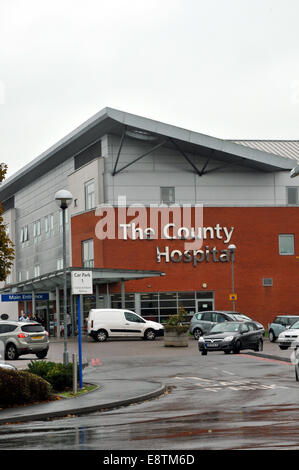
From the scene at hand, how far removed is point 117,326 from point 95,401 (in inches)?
1104

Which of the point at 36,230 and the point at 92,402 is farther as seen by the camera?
the point at 36,230

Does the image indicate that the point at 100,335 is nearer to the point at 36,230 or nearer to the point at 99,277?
the point at 99,277

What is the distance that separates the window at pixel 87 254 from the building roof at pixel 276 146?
17306mm

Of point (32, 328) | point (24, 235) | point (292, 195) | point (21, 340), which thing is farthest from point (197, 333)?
point (24, 235)

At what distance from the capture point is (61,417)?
14555 millimetres

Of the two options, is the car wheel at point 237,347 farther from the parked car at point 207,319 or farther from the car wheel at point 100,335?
the car wheel at point 100,335

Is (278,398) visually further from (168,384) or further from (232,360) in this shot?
(232,360)

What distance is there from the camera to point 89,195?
190 feet

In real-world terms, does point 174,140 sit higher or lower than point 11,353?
higher

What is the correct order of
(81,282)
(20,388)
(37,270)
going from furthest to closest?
(37,270) < (81,282) < (20,388)

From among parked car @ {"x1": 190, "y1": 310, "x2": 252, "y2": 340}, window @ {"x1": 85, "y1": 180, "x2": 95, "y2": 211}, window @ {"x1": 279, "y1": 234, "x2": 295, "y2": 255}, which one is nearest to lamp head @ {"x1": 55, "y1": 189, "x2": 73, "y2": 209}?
parked car @ {"x1": 190, "y1": 310, "x2": 252, "y2": 340}

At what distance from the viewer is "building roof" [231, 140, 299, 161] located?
65500 mm

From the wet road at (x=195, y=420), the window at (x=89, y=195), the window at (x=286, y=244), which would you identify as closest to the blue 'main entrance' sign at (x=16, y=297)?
the window at (x=89, y=195)
